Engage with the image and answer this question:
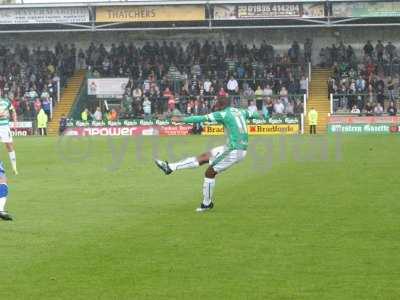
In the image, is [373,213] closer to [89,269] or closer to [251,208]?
[251,208]

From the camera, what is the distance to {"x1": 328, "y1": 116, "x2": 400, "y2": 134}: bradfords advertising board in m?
46.4

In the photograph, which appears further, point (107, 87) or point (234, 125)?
point (107, 87)

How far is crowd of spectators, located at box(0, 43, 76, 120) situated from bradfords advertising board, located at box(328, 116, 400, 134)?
15191 mm

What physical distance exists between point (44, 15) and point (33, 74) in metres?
3.55

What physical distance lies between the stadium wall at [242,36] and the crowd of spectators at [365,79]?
1547 millimetres

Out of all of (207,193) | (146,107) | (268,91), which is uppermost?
(268,91)

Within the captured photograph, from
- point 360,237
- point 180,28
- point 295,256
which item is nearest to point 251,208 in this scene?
point 360,237

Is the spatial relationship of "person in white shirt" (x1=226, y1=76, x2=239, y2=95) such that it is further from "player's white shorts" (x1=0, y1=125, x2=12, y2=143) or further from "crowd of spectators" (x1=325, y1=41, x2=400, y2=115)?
"player's white shorts" (x1=0, y1=125, x2=12, y2=143)

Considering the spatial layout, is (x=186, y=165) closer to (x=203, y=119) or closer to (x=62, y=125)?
(x=203, y=119)

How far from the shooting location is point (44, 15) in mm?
52469

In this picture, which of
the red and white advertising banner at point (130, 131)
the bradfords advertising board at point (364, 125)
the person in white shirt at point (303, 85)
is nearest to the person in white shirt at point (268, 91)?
the person in white shirt at point (303, 85)

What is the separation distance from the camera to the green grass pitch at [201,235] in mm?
9086

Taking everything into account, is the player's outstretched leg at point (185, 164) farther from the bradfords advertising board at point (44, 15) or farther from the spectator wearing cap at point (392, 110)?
the bradfords advertising board at point (44, 15)

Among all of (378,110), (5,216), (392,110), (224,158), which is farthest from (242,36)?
(5,216)
